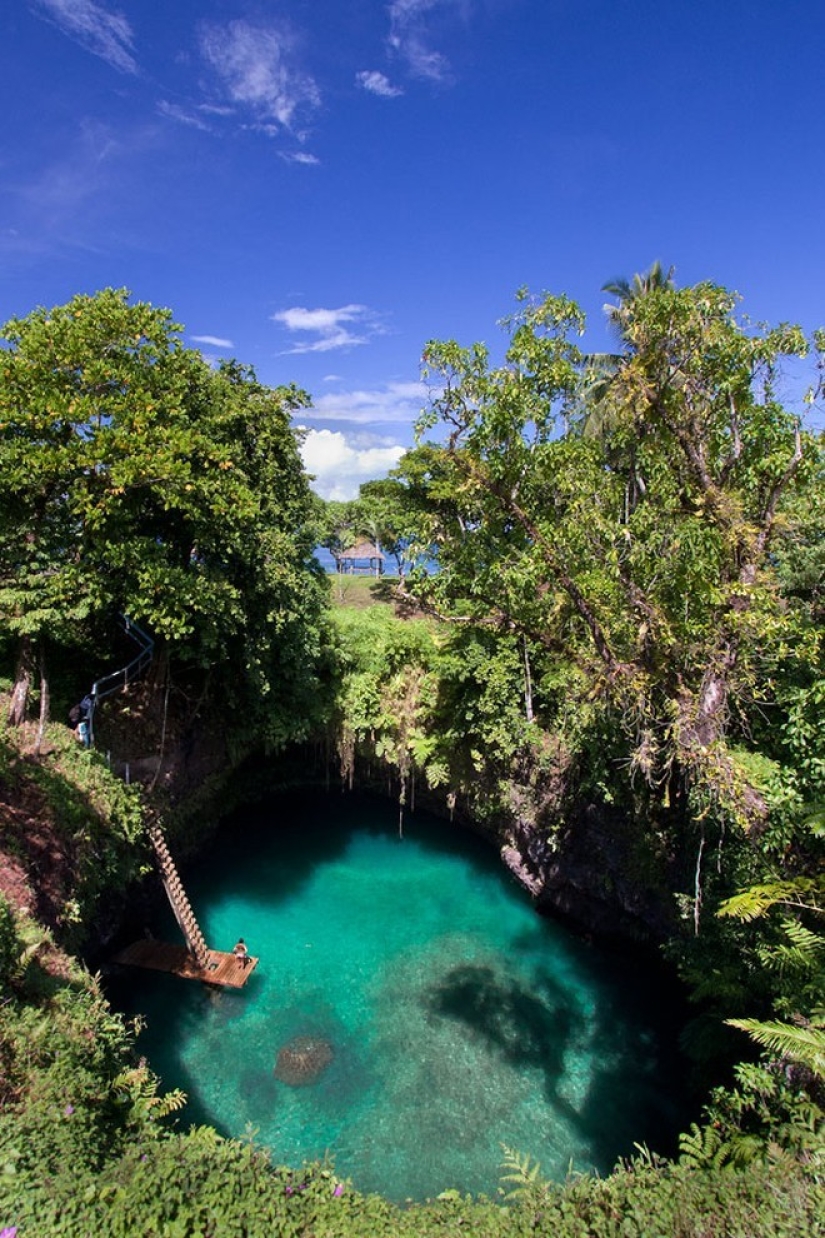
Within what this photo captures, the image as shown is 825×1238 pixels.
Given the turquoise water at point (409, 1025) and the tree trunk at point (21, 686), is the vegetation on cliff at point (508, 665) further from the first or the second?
the turquoise water at point (409, 1025)

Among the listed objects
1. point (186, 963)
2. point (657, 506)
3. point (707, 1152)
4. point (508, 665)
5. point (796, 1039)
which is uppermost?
point (657, 506)

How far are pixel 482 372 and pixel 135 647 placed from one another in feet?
44.7

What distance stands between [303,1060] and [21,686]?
407 inches

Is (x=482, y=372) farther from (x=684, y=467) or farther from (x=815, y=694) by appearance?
(x=815, y=694)

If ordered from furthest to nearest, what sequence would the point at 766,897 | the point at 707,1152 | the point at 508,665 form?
the point at 508,665
the point at 766,897
the point at 707,1152

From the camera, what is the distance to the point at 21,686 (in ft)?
46.4

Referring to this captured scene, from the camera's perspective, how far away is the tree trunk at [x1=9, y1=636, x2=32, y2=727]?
14055 millimetres

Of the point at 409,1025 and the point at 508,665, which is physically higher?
the point at 508,665

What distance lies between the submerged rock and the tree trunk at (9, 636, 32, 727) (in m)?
9.41

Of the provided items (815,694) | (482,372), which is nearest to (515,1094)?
(815,694)

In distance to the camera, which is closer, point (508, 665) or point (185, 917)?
point (185, 917)

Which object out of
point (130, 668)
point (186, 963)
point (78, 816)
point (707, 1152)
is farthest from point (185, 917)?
point (707, 1152)

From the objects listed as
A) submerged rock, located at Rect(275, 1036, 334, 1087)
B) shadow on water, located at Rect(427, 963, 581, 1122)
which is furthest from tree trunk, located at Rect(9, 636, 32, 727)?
shadow on water, located at Rect(427, 963, 581, 1122)

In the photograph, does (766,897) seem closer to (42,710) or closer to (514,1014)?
(514,1014)
